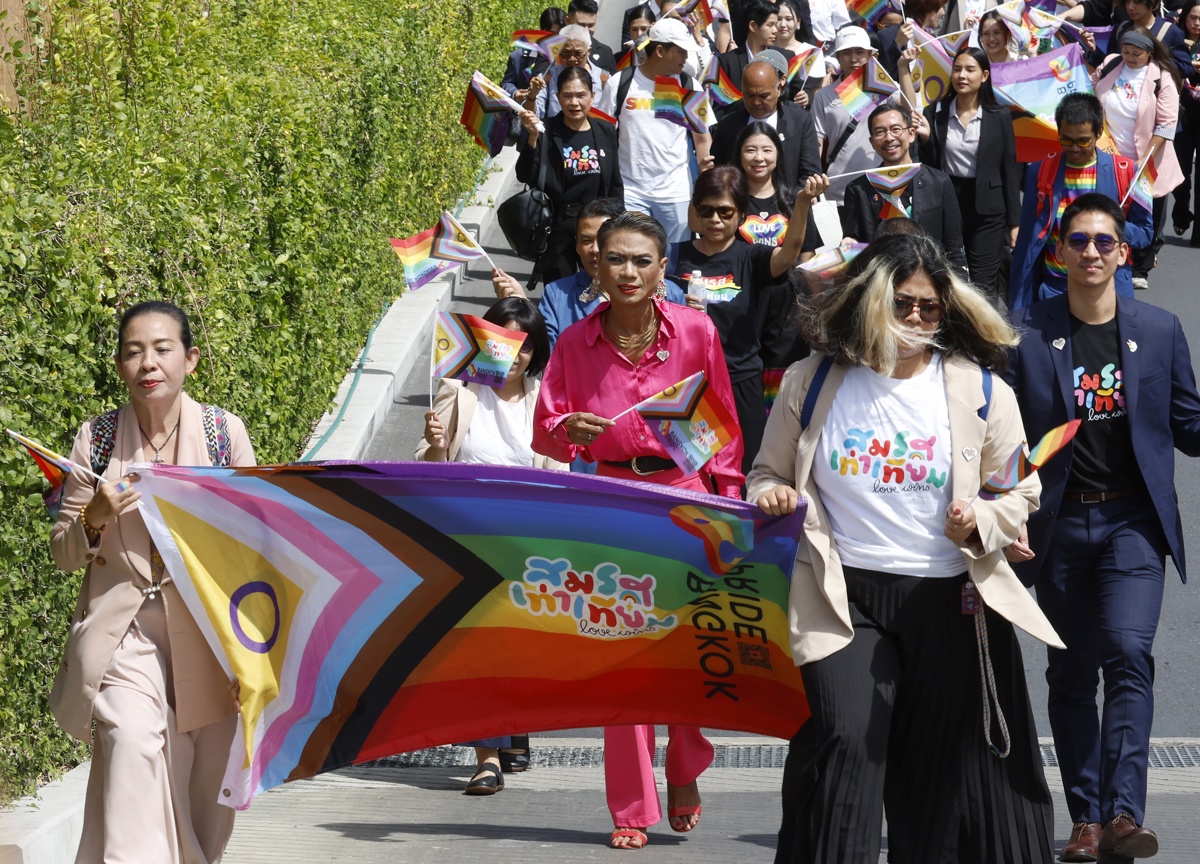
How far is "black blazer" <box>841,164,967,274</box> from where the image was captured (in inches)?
382

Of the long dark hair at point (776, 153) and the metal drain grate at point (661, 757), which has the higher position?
the long dark hair at point (776, 153)

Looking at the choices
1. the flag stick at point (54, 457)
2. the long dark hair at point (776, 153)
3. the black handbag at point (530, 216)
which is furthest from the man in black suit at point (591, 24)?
the flag stick at point (54, 457)

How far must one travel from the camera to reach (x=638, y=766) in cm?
611

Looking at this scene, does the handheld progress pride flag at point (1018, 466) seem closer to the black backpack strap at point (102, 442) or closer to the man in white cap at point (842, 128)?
the black backpack strap at point (102, 442)

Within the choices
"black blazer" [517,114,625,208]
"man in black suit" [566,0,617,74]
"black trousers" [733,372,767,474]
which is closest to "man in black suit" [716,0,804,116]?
"man in black suit" [566,0,617,74]

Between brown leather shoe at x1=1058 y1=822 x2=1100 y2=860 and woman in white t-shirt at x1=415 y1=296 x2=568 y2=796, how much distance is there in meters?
2.24

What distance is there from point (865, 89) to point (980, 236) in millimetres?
1247

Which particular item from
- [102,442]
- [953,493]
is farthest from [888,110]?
[102,442]

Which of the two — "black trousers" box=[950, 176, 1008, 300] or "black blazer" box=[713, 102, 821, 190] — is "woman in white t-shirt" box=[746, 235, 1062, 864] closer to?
"black blazer" box=[713, 102, 821, 190]

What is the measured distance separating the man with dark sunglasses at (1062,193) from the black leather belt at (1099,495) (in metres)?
2.67

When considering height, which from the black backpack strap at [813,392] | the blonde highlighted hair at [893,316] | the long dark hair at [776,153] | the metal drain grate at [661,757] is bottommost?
the metal drain grate at [661,757]

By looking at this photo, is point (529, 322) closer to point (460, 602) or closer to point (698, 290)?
point (698, 290)

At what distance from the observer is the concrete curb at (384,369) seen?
10.6 meters

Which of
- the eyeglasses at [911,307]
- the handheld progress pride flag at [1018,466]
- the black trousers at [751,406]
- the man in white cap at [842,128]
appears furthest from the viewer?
the man in white cap at [842,128]
